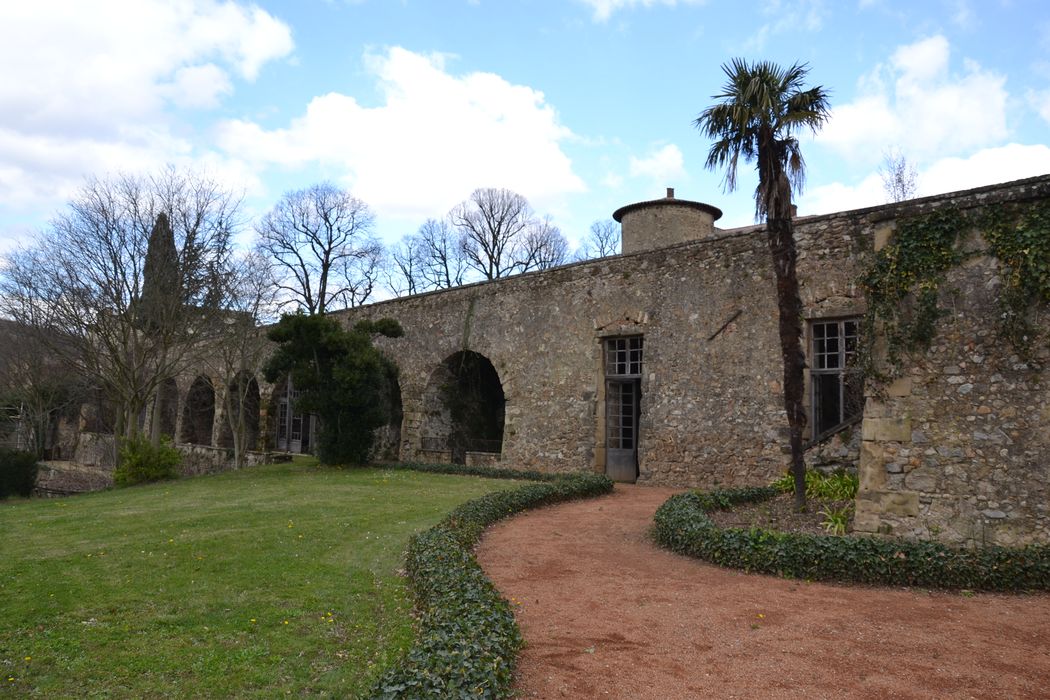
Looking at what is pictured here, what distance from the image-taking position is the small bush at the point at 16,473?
17750mm

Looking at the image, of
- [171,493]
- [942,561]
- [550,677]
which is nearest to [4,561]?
[550,677]

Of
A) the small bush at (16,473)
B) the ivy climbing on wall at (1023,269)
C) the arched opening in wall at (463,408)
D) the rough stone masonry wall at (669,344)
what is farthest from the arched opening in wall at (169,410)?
the ivy climbing on wall at (1023,269)

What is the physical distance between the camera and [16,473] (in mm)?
17953

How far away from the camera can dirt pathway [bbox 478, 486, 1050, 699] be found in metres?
3.92

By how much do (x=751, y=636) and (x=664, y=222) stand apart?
18030 millimetres

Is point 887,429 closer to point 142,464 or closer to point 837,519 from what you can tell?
point 837,519

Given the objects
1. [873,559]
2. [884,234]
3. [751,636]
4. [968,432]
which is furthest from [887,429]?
[751,636]

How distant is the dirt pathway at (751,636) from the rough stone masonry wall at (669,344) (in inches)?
223

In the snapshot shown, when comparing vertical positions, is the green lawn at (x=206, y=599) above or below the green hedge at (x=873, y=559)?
below

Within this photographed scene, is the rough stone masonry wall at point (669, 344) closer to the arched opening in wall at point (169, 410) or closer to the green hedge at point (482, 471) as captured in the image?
the green hedge at point (482, 471)

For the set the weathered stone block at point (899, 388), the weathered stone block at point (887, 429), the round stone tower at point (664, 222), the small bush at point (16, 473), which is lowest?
the small bush at point (16, 473)

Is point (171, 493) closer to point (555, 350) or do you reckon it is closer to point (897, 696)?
point (555, 350)

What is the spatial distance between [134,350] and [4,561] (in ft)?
36.1

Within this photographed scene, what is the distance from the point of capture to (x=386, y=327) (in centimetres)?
1739
